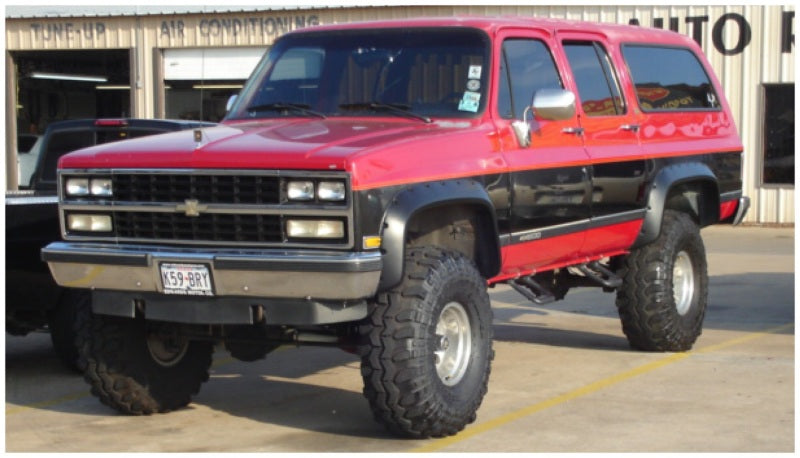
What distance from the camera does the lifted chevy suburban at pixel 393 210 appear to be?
648 cm

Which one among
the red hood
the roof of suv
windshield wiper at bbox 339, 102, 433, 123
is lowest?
the red hood

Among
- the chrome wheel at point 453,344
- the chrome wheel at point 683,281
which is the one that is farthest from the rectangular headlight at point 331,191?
the chrome wheel at point 683,281

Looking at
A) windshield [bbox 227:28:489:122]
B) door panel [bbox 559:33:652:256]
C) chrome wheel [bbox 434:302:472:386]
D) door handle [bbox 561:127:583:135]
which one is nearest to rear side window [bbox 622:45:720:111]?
door panel [bbox 559:33:652:256]

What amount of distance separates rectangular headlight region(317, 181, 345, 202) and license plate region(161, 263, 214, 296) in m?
0.69

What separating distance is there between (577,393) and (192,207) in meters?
2.67

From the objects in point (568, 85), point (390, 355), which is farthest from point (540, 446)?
point (568, 85)

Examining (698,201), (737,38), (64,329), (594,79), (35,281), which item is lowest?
(64,329)

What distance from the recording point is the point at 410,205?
6582mm

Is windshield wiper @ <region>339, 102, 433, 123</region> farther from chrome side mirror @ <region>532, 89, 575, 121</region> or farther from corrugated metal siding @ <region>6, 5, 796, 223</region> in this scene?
corrugated metal siding @ <region>6, 5, 796, 223</region>

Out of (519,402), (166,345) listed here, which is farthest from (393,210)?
(166,345)

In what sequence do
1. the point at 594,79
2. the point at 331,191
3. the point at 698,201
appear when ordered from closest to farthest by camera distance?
the point at 331,191, the point at 594,79, the point at 698,201

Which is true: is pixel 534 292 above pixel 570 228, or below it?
below

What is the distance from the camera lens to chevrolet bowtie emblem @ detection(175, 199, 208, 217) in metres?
6.69

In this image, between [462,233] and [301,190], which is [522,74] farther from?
[301,190]
